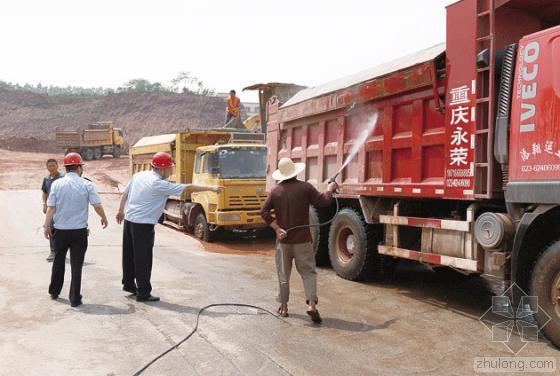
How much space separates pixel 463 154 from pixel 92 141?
114 feet

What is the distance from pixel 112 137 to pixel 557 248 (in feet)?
120

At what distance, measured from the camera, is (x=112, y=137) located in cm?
3803

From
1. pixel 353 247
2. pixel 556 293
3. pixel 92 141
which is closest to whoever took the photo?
pixel 556 293

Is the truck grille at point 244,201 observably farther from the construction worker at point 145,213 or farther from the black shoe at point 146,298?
the black shoe at point 146,298

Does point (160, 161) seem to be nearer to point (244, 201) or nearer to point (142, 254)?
point (142, 254)

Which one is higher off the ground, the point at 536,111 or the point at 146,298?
the point at 536,111

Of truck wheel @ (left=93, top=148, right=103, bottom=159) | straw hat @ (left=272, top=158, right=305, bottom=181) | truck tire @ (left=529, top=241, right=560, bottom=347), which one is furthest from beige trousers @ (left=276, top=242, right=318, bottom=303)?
truck wheel @ (left=93, top=148, right=103, bottom=159)

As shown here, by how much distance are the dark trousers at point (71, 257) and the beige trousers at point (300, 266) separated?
2.35 meters

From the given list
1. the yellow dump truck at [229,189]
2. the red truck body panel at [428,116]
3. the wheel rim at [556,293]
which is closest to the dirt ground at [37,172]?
the yellow dump truck at [229,189]

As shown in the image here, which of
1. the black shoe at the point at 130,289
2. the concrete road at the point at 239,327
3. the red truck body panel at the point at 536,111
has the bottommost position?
the concrete road at the point at 239,327

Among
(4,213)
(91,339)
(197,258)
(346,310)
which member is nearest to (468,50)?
(346,310)

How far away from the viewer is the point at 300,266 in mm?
5797

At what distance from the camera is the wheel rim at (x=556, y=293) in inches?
186

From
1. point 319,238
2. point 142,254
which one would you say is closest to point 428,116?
point 319,238
